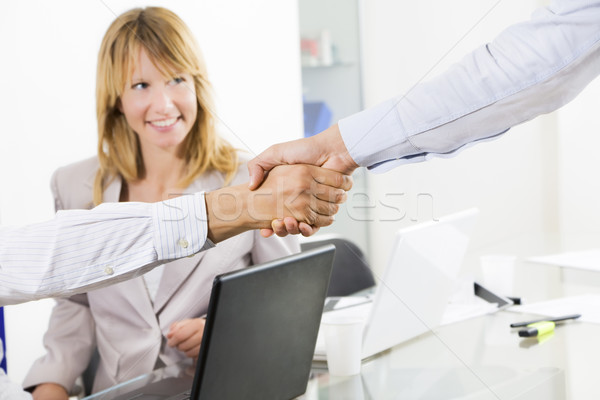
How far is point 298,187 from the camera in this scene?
3.41ft

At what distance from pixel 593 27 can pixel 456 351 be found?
0.50m

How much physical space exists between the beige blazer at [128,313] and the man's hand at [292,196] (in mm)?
324

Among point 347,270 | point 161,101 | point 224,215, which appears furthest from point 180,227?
point 347,270

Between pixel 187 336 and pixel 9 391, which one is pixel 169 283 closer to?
pixel 187 336

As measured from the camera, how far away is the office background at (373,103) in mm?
1957

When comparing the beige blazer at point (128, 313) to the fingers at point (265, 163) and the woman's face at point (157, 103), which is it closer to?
the woman's face at point (157, 103)

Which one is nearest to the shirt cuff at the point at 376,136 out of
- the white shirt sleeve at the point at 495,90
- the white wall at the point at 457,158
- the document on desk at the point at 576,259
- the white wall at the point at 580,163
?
the white shirt sleeve at the point at 495,90

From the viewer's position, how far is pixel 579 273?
144 centimetres

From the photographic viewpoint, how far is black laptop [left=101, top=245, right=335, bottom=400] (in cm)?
71

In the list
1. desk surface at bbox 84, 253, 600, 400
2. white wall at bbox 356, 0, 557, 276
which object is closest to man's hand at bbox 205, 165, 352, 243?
desk surface at bbox 84, 253, 600, 400

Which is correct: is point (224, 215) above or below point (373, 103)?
below

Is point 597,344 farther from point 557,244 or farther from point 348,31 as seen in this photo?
point 348,31

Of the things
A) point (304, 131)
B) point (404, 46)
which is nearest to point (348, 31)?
point (404, 46)

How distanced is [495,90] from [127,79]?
0.81 metres
